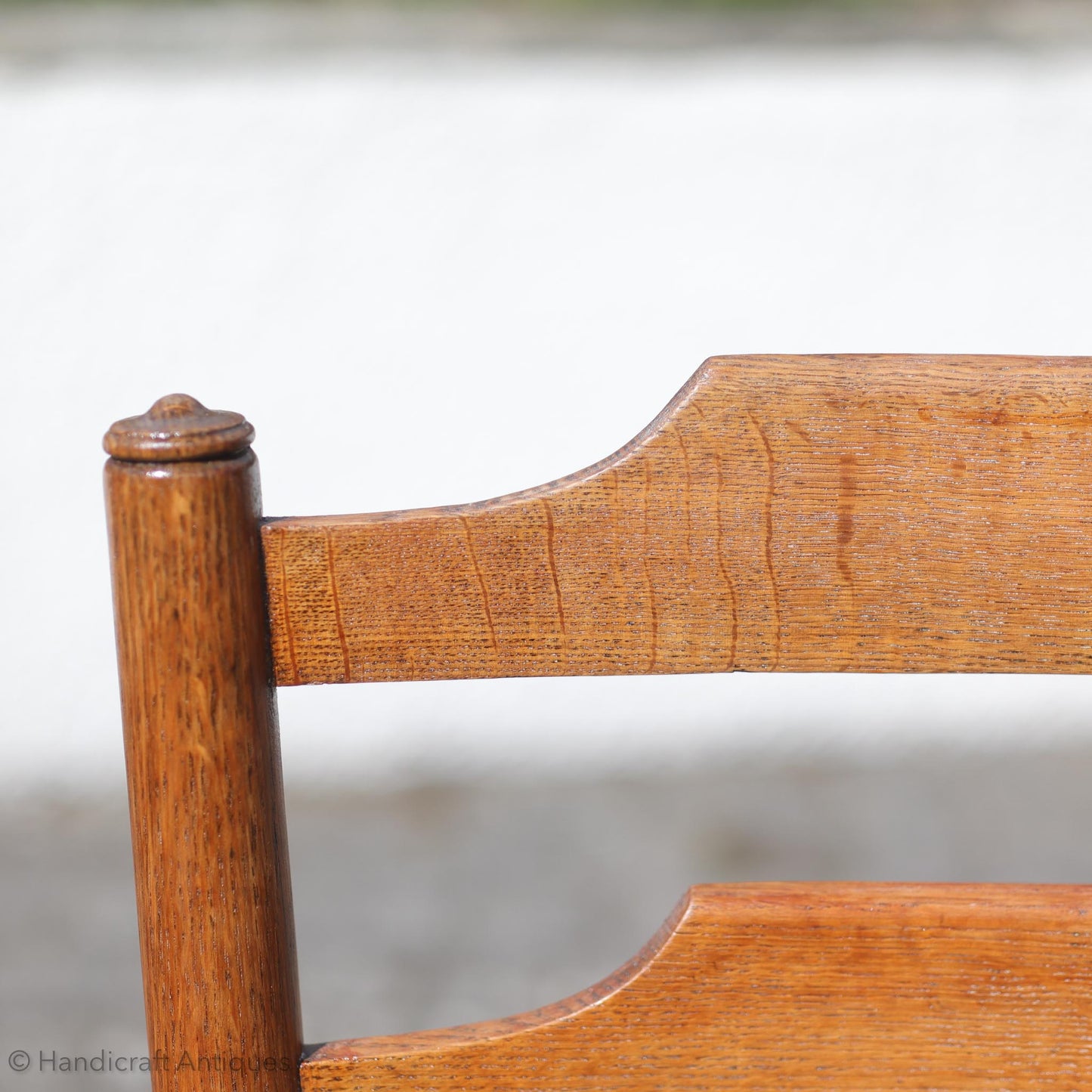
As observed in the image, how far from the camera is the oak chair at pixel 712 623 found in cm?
35

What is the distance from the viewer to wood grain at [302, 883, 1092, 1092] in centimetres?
36

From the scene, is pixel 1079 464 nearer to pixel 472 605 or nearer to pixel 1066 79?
pixel 472 605

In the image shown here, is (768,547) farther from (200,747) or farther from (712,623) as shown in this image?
(200,747)

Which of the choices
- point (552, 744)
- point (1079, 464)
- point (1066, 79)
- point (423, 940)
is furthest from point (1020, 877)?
point (1079, 464)

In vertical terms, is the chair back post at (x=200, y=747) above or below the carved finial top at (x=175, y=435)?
below

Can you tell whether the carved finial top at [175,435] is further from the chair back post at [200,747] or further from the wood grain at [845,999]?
the wood grain at [845,999]

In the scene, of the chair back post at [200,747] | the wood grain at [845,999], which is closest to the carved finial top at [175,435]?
the chair back post at [200,747]

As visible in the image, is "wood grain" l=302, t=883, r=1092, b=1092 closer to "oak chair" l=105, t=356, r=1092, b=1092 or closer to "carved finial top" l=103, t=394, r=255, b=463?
"oak chair" l=105, t=356, r=1092, b=1092

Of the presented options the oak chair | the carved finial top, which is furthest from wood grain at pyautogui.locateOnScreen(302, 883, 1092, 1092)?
the carved finial top

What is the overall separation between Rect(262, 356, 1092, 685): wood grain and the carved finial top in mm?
28

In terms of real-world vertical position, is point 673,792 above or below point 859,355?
below

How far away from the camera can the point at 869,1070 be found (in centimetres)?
37

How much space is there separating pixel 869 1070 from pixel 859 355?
0.68 ft

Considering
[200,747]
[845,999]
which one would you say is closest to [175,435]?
[200,747]
